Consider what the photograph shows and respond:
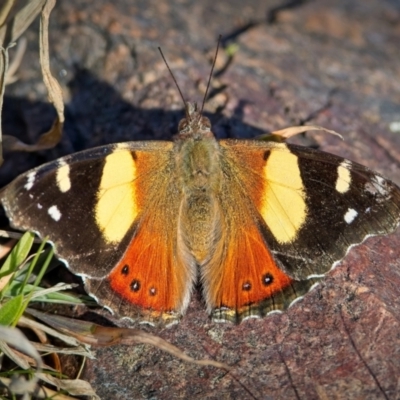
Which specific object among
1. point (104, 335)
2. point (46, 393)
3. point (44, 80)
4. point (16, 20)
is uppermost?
point (16, 20)

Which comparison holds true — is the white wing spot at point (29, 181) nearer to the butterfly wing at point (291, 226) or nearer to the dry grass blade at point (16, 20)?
the butterfly wing at point (291, 226)

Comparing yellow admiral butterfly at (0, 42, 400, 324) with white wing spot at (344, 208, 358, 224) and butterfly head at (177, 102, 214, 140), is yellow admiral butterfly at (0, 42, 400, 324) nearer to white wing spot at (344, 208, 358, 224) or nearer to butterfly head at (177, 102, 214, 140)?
white wing spot at (344, 208, 358, 224)

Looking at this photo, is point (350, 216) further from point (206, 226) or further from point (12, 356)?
point (12, 356)

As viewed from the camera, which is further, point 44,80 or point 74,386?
point 44,80

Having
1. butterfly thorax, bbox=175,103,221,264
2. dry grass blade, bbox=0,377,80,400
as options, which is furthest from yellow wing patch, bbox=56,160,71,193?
dry grass blade, bbox=0,377,80,400

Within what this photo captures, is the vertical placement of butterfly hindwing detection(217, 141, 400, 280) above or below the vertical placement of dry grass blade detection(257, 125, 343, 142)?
below

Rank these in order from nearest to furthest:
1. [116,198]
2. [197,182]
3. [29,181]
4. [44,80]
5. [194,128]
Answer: [29,181], [116,198], [197,182], [194,128], [44,80]

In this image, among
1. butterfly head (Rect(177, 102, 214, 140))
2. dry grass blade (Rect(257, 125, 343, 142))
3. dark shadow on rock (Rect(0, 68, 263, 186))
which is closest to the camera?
butterfly head (Rect(177, 102, 214, 140))

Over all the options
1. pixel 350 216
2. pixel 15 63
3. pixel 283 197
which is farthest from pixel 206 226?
pixel 15 63
